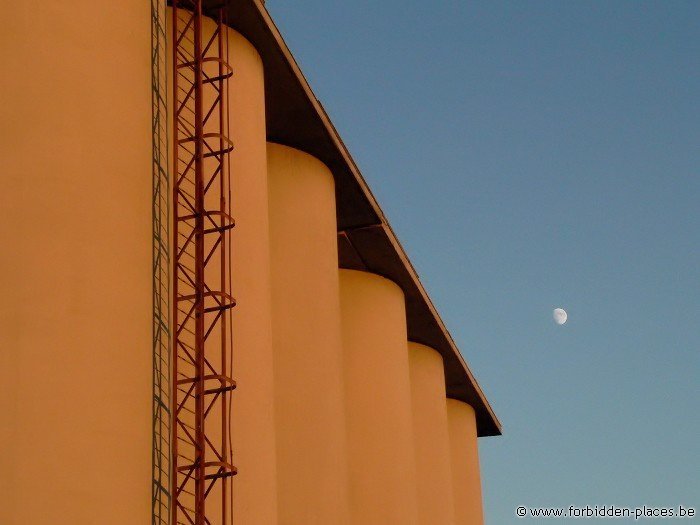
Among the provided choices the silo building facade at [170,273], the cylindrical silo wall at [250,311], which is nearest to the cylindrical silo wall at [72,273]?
the silo building facade at [170,273]

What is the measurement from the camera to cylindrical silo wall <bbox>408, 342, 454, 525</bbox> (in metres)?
40.6

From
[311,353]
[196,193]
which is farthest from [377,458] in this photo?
[196,193]

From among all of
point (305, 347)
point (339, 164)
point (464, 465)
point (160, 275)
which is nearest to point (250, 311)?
point (160, 275)

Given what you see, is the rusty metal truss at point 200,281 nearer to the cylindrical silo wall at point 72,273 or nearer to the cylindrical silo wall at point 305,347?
the cylindrical silo wall at point 72,273

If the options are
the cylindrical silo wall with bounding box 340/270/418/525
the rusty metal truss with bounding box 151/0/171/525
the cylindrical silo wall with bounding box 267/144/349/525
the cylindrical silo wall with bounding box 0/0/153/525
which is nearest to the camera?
the cylindrical silo wall with bounding box 0/0/153/525

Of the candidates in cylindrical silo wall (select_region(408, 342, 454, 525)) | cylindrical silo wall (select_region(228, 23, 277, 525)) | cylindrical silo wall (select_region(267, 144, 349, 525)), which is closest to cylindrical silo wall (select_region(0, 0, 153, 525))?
cylindrical silo wall (select_region(228, 23, 277, 525))

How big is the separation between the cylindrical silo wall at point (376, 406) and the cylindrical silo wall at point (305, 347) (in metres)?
5.89

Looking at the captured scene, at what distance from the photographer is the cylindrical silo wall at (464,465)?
160 ft

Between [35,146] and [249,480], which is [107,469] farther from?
[249,480]

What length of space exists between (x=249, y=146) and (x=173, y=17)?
9.34ft

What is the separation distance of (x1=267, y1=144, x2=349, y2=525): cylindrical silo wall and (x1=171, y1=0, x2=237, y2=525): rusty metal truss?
14.7ft

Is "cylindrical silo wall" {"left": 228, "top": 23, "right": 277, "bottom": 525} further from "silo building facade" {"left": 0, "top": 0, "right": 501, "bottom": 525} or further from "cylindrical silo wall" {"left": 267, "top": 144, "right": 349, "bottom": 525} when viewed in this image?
"cylindrical silo wall" {"left": 267, "top": 144, "right": 349, "bottom": 525}

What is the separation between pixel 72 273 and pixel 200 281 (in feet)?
14.1

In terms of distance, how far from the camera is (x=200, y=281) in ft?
66.3
